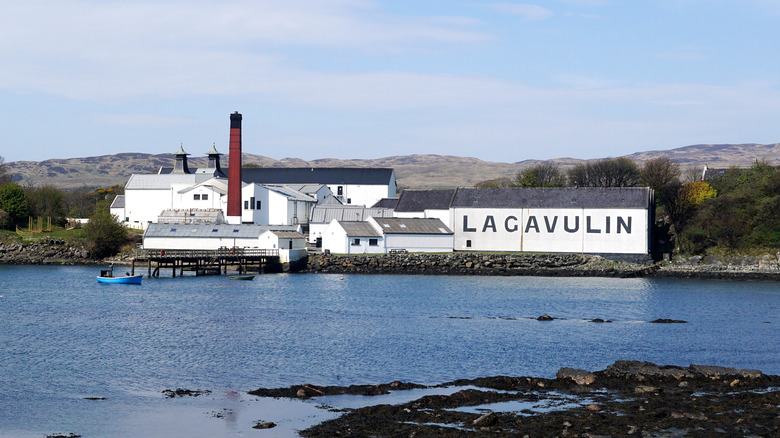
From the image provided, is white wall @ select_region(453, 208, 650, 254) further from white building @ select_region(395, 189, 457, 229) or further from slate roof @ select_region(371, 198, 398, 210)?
slate roof @ select_region(371, 198, 398, 210)

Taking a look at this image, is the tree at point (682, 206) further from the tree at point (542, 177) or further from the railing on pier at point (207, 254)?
the railing on pier at point (207, 254)

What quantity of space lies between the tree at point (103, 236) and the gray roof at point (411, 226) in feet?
73.1

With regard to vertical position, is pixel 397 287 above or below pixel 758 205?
below

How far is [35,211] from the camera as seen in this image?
3206 inches

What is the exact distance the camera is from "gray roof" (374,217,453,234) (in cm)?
6512

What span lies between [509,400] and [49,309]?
87.9 ft

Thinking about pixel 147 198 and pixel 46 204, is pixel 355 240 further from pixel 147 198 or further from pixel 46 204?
pixel 46 204

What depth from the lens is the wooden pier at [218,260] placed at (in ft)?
199

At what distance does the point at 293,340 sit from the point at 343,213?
44.4 metres

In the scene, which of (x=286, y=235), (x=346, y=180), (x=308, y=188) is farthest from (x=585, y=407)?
(x=346, y=180)

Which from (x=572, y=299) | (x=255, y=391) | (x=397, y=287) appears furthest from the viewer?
(x=397, y=287)

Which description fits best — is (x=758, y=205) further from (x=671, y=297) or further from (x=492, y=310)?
(x=492, y=310)

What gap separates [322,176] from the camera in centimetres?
9662

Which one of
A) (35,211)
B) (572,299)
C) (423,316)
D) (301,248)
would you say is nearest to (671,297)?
(572,299)
